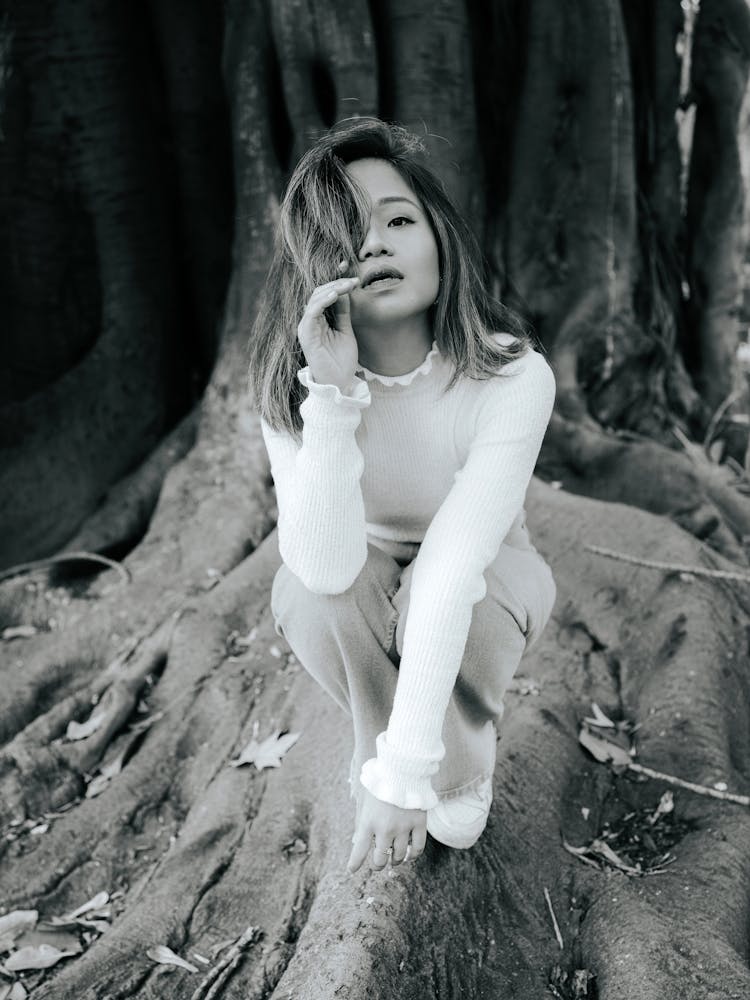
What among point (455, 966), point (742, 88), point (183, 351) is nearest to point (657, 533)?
point (455, 966)

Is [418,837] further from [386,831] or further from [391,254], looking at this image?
[391,254]

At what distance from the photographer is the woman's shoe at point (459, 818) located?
5.93 feet

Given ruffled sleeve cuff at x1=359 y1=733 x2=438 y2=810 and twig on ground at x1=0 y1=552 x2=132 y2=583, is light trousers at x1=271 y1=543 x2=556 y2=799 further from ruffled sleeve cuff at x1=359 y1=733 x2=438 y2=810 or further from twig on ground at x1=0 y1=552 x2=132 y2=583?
twig on ground at x1=0 y1=552 x2=132 y2=583

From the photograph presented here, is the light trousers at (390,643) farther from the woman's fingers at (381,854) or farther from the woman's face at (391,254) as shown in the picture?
the woman's face at (391,254)

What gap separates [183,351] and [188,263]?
1.21 ft

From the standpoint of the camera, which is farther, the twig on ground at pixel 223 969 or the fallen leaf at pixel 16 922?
the fallen leaf at pixel 16 922

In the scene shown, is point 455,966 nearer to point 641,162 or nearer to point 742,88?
point 641,162

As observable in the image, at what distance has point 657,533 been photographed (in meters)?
2.95

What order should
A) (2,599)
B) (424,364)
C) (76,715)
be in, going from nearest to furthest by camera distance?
1. (424,364)
2. (76,715)
3. (2,599)

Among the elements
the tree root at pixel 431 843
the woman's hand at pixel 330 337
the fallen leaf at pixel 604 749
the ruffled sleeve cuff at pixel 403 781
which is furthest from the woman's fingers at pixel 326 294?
the fallen leaf at pixel 604 749

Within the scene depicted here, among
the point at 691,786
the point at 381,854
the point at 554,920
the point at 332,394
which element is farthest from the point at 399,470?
the point at 691,786

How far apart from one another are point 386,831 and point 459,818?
0.95 ft

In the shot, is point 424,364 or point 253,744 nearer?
point 424,364

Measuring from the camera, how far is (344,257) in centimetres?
172
